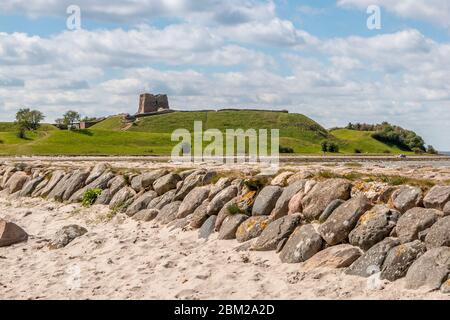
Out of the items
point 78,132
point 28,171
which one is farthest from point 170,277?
point 78,132

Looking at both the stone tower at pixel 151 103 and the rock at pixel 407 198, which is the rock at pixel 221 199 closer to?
the rock at pixel 407 198

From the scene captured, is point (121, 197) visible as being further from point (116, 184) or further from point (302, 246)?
point (302, 246)

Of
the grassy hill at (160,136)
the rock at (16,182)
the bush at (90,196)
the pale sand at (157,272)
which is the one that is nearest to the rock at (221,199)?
the pale sand at (157,272)

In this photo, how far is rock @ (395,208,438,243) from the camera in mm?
12164

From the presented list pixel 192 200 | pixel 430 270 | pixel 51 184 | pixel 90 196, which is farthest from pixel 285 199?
pixel 51 184

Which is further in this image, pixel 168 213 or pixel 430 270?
pixel 168 213

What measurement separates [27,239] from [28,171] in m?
12.9

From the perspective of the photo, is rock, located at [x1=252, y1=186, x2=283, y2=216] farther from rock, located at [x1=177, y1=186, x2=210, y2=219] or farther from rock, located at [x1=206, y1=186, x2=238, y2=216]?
rock, located at [x1=177, y1=186, x2=210, y2=219]

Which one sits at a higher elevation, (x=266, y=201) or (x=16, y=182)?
(x=266, y=201)

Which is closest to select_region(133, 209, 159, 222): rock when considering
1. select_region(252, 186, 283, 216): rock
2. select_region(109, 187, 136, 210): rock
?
select_region(109, 187, 136, 210): rock

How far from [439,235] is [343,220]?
8.00 feet

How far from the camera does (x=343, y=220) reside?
1353 cm

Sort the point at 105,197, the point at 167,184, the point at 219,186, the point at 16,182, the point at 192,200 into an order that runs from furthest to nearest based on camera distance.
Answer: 1. the point at 16,182
2. the point at 105,197
3. the point at 167,184
4. the point at 192,200
5. the point at 219,186
